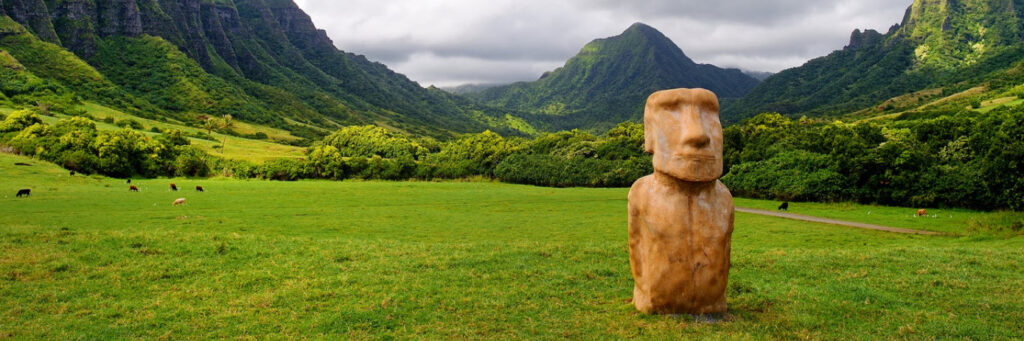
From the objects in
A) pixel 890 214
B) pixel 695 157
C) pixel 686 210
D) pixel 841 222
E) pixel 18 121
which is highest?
pixel 18 121

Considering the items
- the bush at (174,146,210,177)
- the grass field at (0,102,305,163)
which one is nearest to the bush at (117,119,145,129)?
the grass field at (0,102,305,163)

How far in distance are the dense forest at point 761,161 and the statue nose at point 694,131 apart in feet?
94.0

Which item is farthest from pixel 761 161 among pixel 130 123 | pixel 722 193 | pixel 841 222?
pixel 130 123

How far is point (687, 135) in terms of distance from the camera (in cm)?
955

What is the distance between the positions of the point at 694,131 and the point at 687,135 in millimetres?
142

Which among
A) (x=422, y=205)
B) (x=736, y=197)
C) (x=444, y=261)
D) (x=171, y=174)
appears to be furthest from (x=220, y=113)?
(x=444, y=261)

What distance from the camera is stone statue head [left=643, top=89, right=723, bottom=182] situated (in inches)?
375

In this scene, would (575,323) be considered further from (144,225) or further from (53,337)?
(144,225)

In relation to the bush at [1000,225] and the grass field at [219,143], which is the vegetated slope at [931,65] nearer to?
the grass field at [219,143]

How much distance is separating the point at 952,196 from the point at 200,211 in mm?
50956

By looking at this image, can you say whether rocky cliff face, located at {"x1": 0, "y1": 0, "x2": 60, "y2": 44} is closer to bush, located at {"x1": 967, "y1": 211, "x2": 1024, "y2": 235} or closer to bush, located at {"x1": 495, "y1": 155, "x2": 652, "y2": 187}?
bush, located at {"x1": 495, "y1": 155, "x2": 652, "y2": 187}

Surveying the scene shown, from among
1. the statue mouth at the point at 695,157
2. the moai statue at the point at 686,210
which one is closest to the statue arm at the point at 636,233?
the moai statue at the point at 686,210

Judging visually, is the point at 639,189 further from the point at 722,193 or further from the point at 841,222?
the point at 841,222

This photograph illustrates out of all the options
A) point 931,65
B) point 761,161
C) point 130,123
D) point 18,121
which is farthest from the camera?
point 931,65
